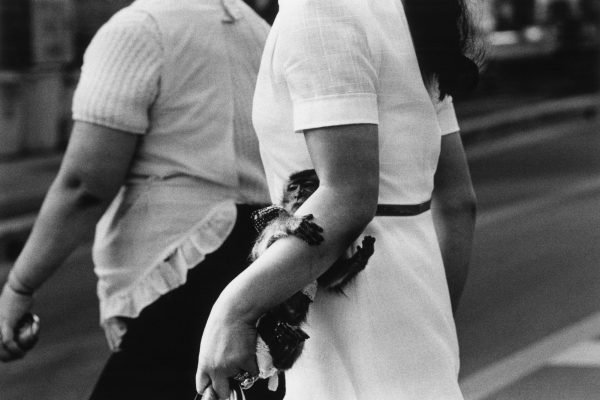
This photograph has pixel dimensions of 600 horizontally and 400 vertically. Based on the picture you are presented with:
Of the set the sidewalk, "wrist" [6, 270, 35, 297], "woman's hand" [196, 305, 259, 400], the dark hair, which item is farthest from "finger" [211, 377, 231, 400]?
the sidewalk

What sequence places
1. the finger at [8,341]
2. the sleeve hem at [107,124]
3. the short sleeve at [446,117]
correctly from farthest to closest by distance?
1. the finger at [8,341]
2. the sleeve hem at [107,124]
3. the short sleeve at [446,117]

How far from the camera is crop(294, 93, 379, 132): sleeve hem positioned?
177cm

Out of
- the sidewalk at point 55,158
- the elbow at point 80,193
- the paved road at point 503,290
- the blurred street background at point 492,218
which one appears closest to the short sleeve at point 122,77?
the elbow at point 80,193

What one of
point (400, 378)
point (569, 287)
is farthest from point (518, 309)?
point (400, 378)

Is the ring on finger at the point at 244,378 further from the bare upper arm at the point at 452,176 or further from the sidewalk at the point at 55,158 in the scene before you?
the sidewalk at the point at 55,158

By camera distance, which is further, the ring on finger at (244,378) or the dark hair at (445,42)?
the dark hair at (445,42)

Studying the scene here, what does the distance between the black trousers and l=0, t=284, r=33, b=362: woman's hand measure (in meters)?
0.25

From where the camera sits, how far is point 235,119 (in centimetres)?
283

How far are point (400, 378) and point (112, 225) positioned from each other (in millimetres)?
1132

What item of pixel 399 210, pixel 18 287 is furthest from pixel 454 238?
pixel 18 287

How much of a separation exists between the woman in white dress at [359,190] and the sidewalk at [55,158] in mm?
8483

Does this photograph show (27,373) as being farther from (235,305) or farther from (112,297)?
(235,305)

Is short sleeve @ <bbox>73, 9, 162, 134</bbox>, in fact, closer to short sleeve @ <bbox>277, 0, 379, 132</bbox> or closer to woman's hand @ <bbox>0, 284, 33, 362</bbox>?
woman's hand @ <bbox>0, 284, 33, 362</bbox>

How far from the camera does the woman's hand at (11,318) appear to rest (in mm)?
2887
